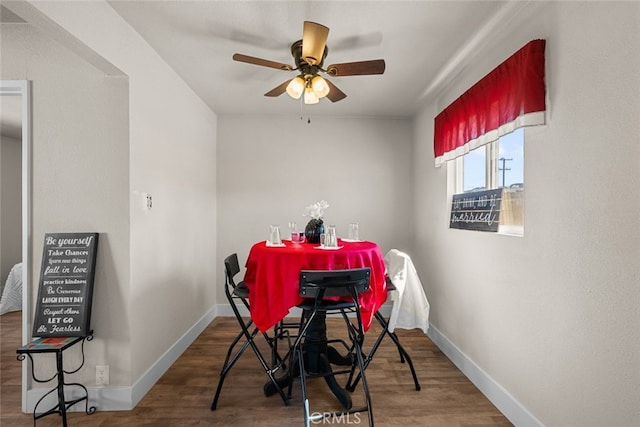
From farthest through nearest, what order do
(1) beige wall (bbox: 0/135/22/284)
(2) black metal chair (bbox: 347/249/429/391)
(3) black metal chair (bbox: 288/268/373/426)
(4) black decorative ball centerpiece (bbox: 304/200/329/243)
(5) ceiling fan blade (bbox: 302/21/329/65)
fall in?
(1) beige wall (bbox: 0/135/22/284) → (4) black decorative ball centerpiece (bbox: 304/200/329/243) → (2) black metal chair (bbox: 347/249/429/391) → (3) black metal chair (bbox: 288/268/373/426) → (5) ceiling fan blade (bbox: 302/21/329/65)

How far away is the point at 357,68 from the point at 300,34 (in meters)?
0.49

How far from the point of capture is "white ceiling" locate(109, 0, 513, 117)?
1.81m

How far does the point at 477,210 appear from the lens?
2301mm

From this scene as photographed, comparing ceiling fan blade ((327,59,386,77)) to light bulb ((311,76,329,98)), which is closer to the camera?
ceiling fan blade ((327,59,386,77))

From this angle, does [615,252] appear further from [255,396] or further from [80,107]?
[80,107]

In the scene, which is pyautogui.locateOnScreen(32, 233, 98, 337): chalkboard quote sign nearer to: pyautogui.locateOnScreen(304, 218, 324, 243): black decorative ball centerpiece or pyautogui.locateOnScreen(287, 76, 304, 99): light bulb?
pyautogui.locateOnScreen(304, 218, 324, 243): black decorative ball centerpiece

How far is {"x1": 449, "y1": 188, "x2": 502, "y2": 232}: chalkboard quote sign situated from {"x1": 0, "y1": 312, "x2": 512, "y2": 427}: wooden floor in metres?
1.23

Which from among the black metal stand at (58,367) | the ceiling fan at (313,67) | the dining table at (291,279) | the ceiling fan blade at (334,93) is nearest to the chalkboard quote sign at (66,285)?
the black metal stand at (58,367)

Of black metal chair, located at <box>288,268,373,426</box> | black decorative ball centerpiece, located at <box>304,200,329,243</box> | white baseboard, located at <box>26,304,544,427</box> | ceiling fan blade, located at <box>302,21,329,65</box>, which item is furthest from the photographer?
black decorative ball centerpiece, located at <box>304,200,329,243</box>

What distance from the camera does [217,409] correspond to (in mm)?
2025

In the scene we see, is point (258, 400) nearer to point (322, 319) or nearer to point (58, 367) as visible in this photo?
point (322, 319)

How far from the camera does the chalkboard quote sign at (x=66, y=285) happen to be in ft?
6.10

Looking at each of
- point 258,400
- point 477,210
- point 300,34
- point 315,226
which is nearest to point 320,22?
point 300,34

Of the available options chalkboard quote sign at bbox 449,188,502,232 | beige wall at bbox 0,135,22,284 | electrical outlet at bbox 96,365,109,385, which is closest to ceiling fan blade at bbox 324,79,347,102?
chalkboard quote sign at bbox 449,188,502,232
